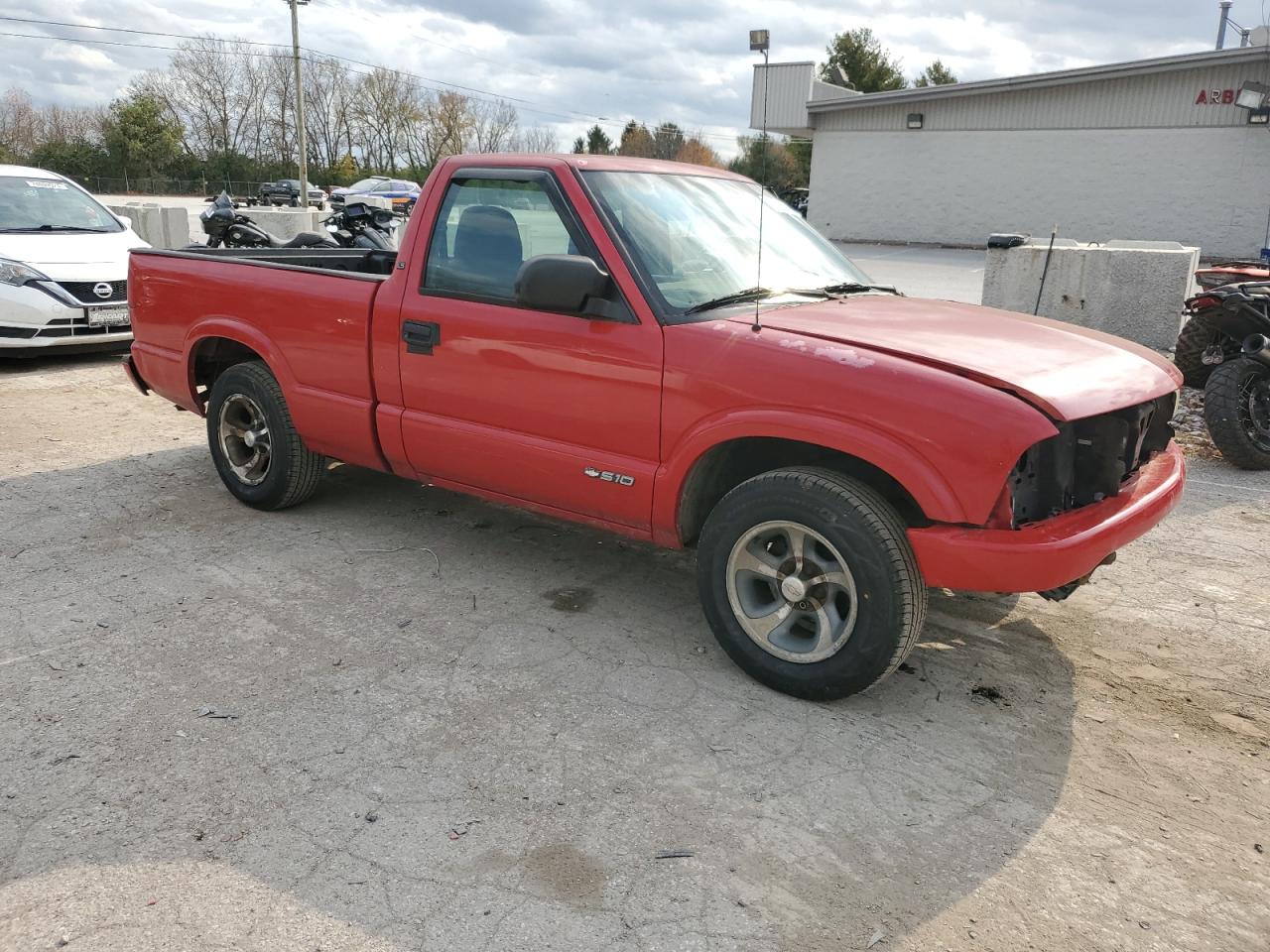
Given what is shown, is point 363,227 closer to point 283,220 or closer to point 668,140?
point 283,220

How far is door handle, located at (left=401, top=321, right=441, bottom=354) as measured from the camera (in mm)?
4301

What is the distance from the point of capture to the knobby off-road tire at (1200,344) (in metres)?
7.06

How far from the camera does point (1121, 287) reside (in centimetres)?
989

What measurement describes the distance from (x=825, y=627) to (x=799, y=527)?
375 mm

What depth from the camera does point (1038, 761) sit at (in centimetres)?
318

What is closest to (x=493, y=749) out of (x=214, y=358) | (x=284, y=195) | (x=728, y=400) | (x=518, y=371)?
(x=728, y=400)

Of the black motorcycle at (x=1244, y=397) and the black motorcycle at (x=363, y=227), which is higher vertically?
the black motorcycle at (x=363, y=227)

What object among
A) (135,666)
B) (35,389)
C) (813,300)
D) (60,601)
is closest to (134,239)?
(35,389)

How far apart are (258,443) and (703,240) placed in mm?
2790

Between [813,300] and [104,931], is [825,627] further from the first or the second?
[104,931]

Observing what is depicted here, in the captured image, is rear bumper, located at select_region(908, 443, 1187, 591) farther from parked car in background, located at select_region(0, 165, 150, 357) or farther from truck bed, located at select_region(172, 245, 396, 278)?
parked car in background, located at select_region(0, 165, 150, 357)

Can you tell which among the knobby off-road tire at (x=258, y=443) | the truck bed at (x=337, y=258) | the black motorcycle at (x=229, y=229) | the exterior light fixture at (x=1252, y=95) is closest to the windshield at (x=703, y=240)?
the knobby off-road tire at (x=258, y=443)

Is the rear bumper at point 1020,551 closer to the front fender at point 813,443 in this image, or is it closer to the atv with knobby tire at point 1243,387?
the front fender at point 813,443

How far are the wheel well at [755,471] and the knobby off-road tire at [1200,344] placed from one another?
16.2 ft
